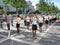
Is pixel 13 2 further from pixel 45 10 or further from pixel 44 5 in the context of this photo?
pixel 44 5

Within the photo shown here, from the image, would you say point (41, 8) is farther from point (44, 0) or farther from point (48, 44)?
point (48, 44)

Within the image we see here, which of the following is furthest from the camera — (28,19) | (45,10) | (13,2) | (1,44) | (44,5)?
(44,5)

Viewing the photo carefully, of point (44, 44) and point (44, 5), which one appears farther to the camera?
point (44, 5)

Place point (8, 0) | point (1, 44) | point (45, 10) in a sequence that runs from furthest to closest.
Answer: point (45, 10)
point (8, 0)
point (1, 44)

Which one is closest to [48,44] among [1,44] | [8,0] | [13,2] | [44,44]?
[44,44]

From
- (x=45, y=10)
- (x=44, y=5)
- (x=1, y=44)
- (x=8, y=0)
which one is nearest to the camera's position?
(x=1, y=44)

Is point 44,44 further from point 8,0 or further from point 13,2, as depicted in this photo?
point 8,0

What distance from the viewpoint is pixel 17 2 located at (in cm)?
4788

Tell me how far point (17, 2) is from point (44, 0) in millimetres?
47257

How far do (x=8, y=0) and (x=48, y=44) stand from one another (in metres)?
38.7

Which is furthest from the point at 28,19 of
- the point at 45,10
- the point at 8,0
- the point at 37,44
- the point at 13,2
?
the point at 45,10

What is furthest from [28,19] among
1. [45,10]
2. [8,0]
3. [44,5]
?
[44,5]

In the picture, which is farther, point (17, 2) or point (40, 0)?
point (40, 0)

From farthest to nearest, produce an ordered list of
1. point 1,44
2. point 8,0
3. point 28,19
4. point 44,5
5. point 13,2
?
point 44,5 → point 8,0 → point 13,2 → point 28,19 → point 1,44
